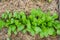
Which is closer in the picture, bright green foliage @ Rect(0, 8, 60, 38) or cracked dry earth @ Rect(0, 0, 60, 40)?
bright green foliage @ Rect(0, 8, 60, 38)

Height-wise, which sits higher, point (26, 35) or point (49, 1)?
point (49, 1)

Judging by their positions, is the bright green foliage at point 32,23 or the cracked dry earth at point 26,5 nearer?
the bright green foliage at point 32,23

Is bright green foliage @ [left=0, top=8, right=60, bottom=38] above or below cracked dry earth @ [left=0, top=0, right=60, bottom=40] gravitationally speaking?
below

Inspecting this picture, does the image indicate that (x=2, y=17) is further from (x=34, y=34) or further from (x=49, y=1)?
(x=49, y=1)

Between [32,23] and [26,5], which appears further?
[26,5]

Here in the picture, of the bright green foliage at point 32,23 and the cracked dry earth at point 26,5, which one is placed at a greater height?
the cracked dry earth at point 26,5

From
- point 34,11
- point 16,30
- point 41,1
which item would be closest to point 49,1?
point 41,1

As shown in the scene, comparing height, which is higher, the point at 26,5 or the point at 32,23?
the point at 26,5

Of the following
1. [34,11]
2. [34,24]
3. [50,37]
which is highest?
[34,11]
